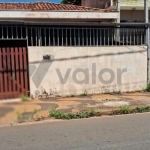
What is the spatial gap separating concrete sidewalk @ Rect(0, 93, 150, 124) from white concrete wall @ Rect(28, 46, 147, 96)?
17.2 inches

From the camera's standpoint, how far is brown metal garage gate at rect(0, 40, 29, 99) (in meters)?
9.09

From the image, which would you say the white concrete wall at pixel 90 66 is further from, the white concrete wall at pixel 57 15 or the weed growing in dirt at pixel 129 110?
the weed growing in dirt at pixel 129 110

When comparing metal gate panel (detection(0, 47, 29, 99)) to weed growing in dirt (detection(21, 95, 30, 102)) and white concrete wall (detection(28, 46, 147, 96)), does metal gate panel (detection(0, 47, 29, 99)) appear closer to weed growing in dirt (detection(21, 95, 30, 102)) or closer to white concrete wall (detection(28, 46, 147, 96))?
weed growing in dirt (detection(21, 95, 30, 102))

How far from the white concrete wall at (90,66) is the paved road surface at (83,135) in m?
3.19

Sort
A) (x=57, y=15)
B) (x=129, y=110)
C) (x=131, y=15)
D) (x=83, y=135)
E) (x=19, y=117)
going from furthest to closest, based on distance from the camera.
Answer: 1. (x=131, y=15)
2. (x=57, y=15)
3. (x=129, y=110)
4. (x=19, y=117)
5. (x=83, y=135)

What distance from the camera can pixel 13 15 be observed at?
1000cm

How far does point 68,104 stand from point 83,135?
3110 millimetres

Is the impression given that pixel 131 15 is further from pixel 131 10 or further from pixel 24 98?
pixel 24 98

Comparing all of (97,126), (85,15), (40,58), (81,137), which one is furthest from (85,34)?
(81,137)

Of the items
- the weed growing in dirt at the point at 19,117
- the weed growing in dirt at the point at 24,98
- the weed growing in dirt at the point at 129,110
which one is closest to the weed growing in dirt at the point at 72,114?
the weed growing in dirt at the point at 129,110

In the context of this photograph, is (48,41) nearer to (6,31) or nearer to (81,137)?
(6,31)

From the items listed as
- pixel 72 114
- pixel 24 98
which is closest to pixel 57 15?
pixel 24 98

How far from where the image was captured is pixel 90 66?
10.0 meters

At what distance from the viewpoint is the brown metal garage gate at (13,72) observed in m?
9.09
